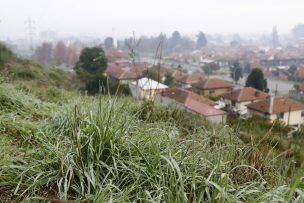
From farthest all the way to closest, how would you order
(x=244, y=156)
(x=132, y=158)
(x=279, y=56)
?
(x=279, y=56) → (x=244, y=156) → (x=132, y=158)

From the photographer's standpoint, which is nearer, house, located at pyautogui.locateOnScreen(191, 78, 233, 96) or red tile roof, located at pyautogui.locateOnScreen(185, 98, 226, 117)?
red tile roof, located at pyautogui.locateOnScreen(185, 98, 226, 117)

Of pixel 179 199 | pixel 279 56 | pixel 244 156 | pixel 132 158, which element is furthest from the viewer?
pixel 279 56

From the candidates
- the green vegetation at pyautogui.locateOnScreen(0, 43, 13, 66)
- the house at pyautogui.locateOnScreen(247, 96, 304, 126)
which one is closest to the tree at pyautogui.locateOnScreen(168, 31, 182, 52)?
the house at pyautogui.locateOnScreen(247, 96, 304, 126)

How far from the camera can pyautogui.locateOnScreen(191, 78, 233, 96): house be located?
28.6 m

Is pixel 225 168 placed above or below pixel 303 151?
above

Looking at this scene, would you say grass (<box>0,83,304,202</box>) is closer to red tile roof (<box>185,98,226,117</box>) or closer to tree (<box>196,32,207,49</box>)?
red tile roof (<box>185,98,226,117</box>)

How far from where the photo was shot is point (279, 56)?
60156 mm

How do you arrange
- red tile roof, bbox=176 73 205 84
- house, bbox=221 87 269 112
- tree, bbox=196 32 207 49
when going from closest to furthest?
house, bbox=221 87 269 112
red tile roof, bbox=176 73 205 84
tree, bbox=196 32 207 49

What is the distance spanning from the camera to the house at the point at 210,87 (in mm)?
28639

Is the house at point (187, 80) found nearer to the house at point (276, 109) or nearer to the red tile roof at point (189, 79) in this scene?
the red tile roof at point (189, 79)

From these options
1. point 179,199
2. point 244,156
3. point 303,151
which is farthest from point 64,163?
point 303,151

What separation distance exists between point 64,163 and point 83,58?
20.4m

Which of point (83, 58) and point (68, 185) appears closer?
point (68, 185)

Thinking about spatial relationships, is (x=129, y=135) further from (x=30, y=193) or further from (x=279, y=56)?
(x=279, y=56)
